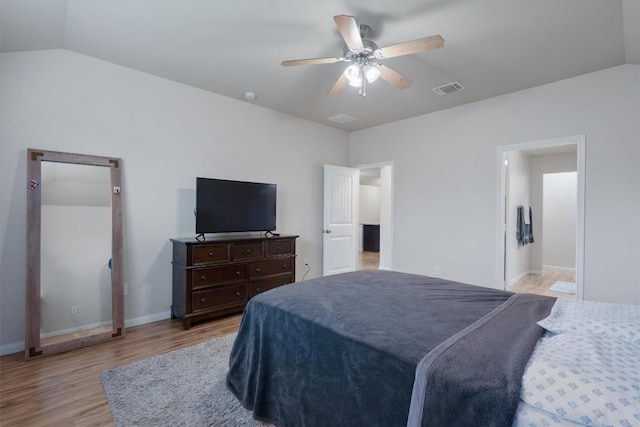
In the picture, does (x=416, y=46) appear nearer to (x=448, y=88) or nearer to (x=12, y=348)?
(x=448, y=88)

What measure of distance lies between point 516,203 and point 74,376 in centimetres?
647

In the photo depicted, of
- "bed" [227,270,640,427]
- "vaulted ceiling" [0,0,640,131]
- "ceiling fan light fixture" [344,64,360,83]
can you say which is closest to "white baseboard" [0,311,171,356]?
"bed" [227,270,640,427]

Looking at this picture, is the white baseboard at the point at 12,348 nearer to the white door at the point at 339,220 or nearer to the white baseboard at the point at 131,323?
the white baseboard at the point at 131,323

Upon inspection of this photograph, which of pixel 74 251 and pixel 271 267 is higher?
pixel 74 251

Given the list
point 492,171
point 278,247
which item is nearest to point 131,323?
point 278,247

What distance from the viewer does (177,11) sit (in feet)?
7.47

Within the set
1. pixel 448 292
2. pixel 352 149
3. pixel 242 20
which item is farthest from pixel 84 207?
pixel 352 149

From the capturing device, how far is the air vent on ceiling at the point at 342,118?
15.6 ft

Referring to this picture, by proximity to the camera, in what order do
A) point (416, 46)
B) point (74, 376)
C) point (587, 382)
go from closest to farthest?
1. point (587, 382)
2. point (416, 46)
3. point (74, 376)

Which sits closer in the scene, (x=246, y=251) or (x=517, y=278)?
(x=246, y=251)

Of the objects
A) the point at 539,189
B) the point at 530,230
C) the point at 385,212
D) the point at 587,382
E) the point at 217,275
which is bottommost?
the point at 217,275

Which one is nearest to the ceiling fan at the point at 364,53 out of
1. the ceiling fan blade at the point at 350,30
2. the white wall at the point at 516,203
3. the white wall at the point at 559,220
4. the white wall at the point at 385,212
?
the ceiling fan blade at the point at 350,30

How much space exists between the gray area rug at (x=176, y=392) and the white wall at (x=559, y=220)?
7093mm

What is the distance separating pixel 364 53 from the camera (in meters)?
2.39
